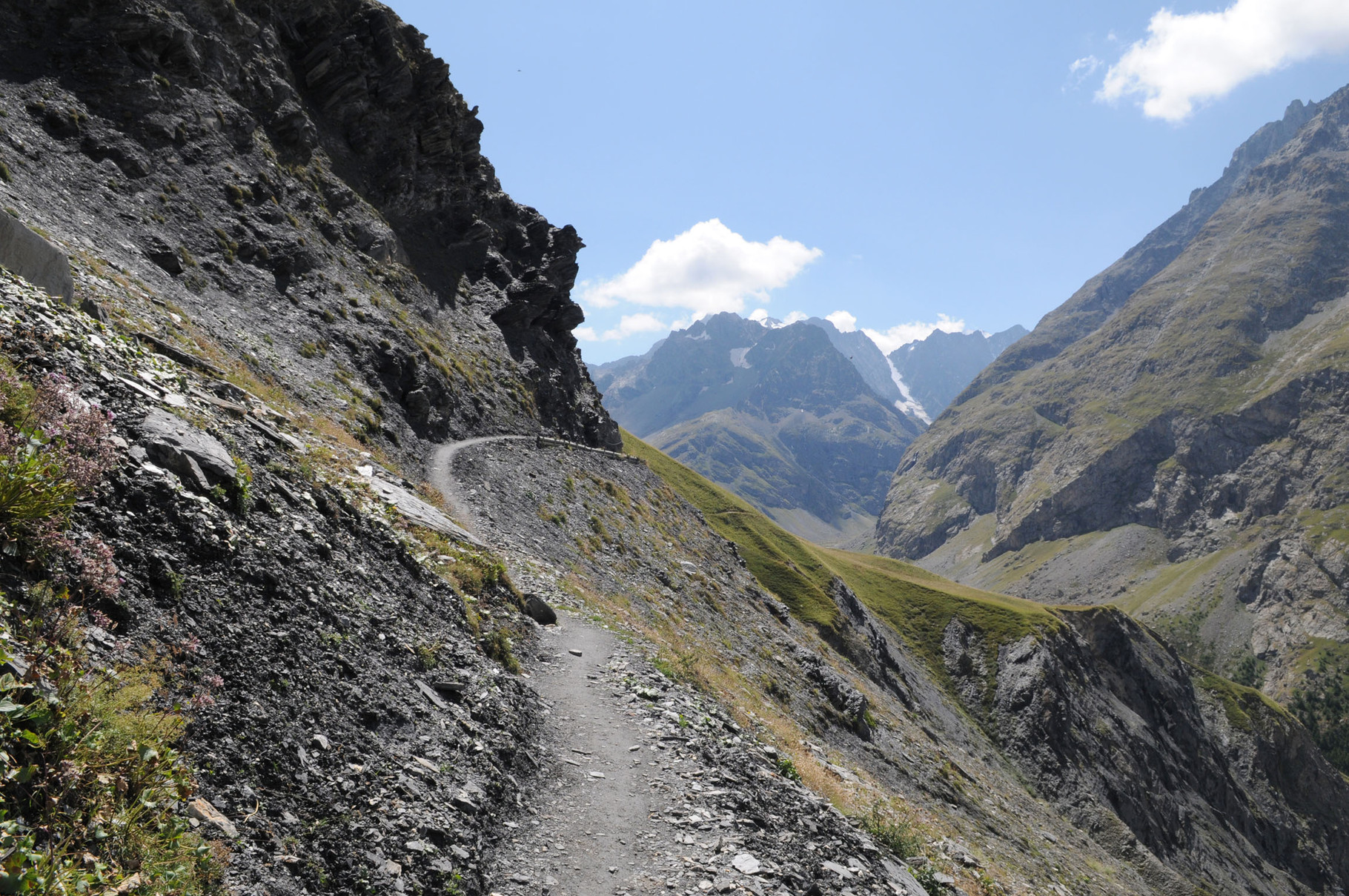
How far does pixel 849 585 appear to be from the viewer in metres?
118

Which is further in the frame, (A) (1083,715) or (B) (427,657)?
(A) (1083,715)

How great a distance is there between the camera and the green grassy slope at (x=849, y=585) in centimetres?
8881

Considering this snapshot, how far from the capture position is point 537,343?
77562 millimetres

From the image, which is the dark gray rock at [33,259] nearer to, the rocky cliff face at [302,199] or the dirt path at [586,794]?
the dirt path at [586,794]

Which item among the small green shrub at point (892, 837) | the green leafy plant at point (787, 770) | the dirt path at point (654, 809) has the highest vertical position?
the dirt path at point (654, 809)

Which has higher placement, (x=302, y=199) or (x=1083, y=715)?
(x=302, y=199)

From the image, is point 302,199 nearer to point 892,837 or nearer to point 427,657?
point 427,657

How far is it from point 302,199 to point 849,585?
99250 mm

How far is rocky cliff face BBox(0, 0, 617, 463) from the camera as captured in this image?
38.4 meters

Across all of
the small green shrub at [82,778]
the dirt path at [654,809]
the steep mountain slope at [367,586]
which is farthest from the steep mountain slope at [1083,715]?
the small green shrub at [82,778]

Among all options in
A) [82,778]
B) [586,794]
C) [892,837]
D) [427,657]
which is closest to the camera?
[82,778]

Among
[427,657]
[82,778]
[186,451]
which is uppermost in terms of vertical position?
[186,451]

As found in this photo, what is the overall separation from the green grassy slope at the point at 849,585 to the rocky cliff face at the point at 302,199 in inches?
1137

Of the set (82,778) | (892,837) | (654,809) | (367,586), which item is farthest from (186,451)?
(892,837)
